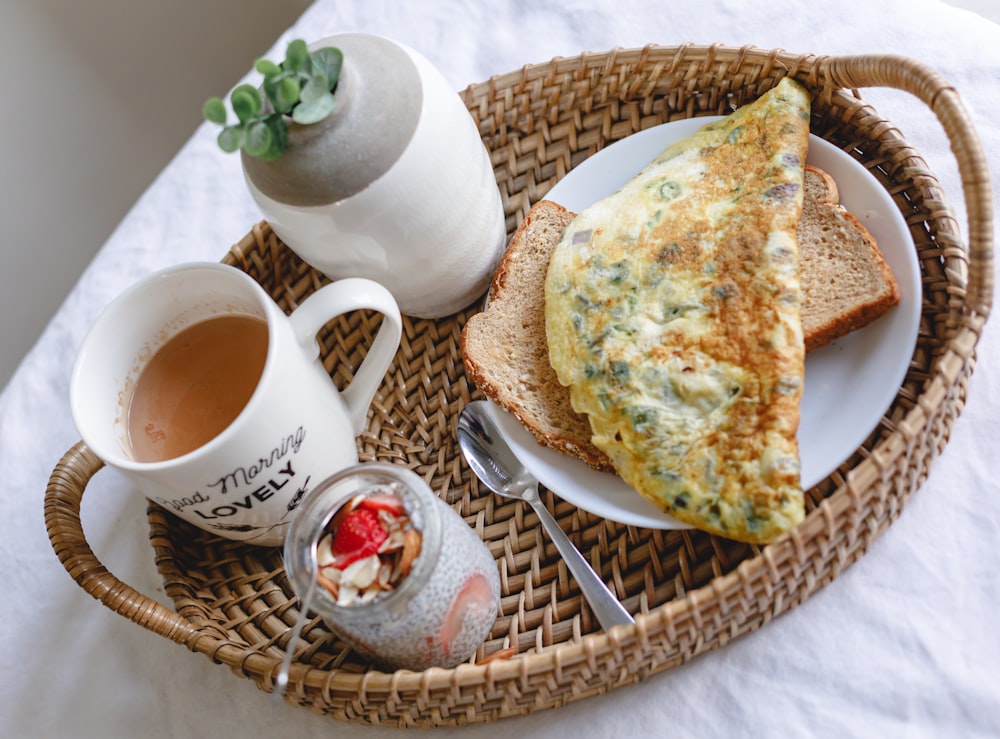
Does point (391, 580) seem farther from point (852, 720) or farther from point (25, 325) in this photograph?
point (25, 325)

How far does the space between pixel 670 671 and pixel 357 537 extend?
43 cm

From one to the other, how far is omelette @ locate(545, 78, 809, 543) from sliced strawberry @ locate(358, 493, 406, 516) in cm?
25

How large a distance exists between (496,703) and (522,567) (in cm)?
18

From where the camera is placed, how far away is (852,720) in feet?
3.33

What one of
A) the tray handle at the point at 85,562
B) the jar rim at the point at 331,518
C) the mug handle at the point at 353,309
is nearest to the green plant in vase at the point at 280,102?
the mug handle at the point at 353,309

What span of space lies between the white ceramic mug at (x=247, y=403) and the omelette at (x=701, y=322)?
0.27 meters

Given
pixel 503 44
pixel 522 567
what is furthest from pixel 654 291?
pixel 503 44

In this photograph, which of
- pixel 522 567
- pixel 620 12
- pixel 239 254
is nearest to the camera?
pixel 522 567

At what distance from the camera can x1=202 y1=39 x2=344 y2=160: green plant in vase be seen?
96 centimetres

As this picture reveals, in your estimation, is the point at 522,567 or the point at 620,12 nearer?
the point at 522,567

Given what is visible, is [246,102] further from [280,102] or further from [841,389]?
[841,389]

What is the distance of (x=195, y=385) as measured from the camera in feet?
3.75

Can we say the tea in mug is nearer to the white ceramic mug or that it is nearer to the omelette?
Answer: the white ceramic mug

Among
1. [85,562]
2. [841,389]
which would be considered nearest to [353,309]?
[85,562]
